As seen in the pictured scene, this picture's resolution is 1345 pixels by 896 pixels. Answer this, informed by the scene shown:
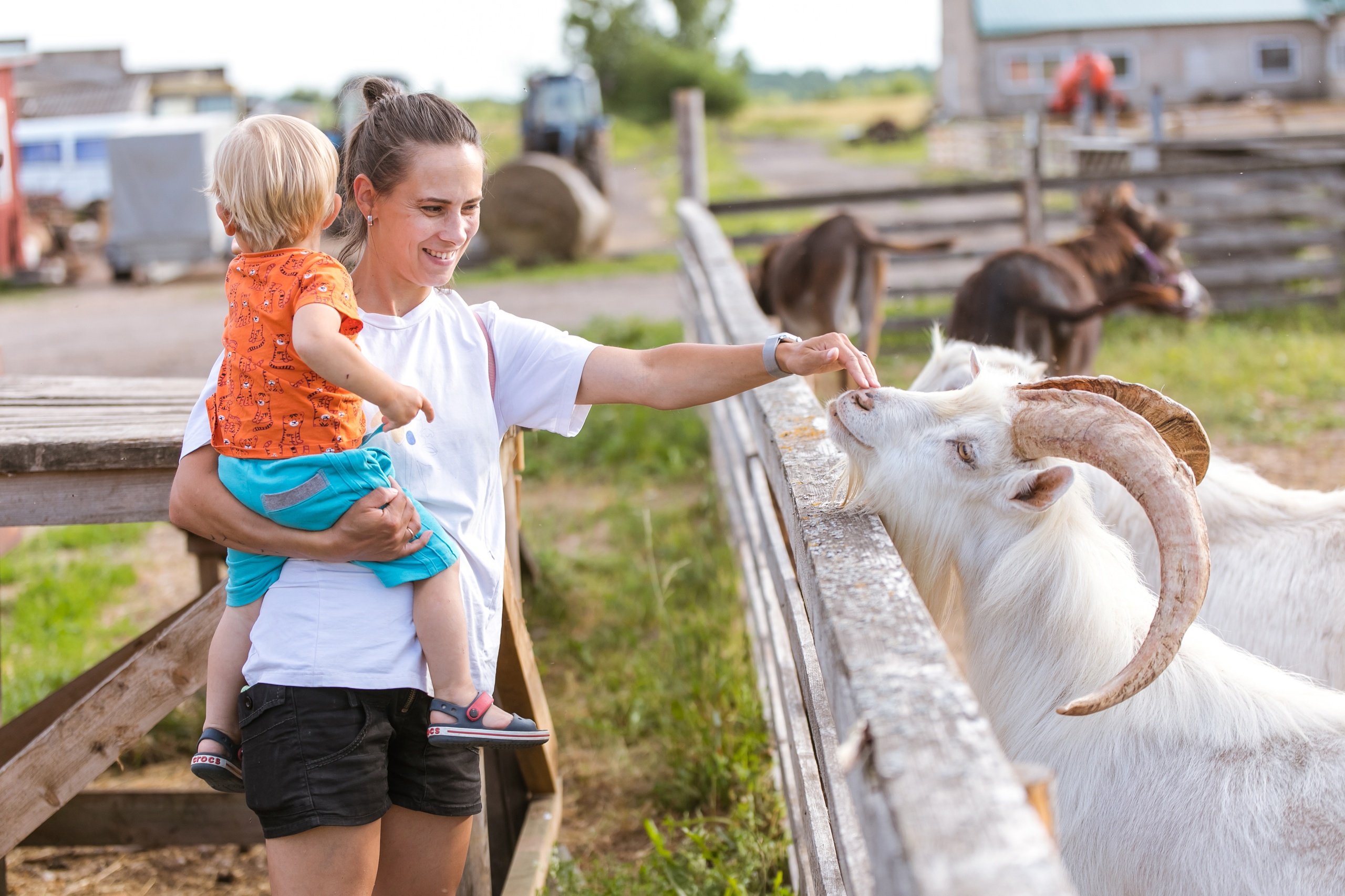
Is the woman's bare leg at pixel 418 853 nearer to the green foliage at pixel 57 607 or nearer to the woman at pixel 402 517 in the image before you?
the woman at pixel 402 517

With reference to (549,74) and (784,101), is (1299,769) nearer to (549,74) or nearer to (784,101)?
(549,74)

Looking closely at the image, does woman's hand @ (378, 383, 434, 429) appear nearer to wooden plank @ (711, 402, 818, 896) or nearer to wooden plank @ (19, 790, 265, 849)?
wooden plank @ (711, 402, 818, 896)

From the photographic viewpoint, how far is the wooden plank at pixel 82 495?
272 centimetres

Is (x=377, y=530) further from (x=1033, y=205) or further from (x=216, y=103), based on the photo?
(x=216, y=103)

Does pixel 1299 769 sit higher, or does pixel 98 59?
pixel 98 59

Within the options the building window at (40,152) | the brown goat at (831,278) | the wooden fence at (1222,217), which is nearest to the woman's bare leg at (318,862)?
the brown goat at (831,278)

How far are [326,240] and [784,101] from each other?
305ft

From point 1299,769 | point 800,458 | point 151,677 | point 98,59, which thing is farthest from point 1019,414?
point 98,59

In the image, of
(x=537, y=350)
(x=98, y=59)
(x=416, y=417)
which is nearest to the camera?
(x=416, y=417)

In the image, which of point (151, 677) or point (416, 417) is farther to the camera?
point (151, 677)

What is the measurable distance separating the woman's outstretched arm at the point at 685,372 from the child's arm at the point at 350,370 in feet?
1.58

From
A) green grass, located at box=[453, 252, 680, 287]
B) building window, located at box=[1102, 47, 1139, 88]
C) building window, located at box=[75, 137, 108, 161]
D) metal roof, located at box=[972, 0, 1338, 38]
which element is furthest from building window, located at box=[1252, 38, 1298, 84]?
building window, located at box=[75, 137, 108, 161]

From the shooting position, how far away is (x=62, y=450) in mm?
2641

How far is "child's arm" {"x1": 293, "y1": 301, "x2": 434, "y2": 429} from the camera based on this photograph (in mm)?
1772
